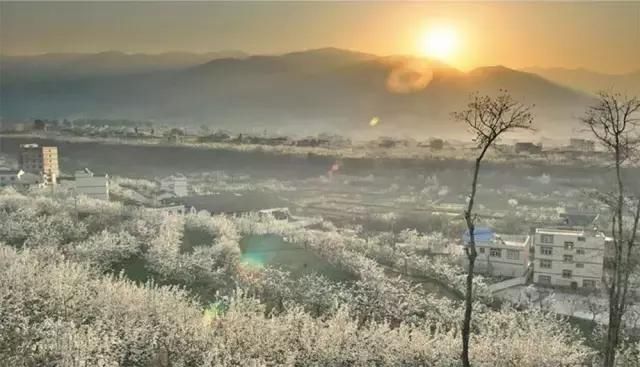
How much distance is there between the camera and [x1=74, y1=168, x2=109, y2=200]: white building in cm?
886

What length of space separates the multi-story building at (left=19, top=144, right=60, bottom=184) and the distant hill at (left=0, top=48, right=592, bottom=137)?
1024 millimetres

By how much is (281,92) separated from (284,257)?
170 inches

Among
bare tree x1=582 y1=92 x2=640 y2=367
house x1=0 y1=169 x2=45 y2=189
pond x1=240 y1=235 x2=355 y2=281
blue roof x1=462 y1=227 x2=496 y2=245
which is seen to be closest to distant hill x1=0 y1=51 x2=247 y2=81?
house x1=0 y1=169 x2=45 y2=189

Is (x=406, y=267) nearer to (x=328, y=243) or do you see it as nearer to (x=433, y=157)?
(x=328, y=243)

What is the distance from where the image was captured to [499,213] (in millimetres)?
7199

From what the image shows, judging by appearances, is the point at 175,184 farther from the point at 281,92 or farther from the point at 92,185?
the point at 281,92

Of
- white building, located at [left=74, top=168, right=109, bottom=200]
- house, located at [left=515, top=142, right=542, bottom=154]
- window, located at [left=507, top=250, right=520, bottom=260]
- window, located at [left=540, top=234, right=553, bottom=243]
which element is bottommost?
window, located at [left=507, top=250, right=520, bottom=260]

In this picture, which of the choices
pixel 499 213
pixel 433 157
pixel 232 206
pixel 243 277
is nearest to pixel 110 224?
pixel 232 206

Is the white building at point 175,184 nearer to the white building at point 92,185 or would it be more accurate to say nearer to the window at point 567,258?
the white building at point 92,185

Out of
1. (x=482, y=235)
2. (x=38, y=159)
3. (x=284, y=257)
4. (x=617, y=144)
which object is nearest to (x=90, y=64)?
(x=38, y=159)

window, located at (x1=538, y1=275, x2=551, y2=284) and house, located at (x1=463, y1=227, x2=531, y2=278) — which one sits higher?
house, located at (x1=463, y1=227, x2=531, y2=278)

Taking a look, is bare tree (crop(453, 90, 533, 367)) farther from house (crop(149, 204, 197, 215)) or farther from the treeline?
house (crop(149, 204, 197, 215))

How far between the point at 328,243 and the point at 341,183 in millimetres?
2226

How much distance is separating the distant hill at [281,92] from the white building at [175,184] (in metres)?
1.24
